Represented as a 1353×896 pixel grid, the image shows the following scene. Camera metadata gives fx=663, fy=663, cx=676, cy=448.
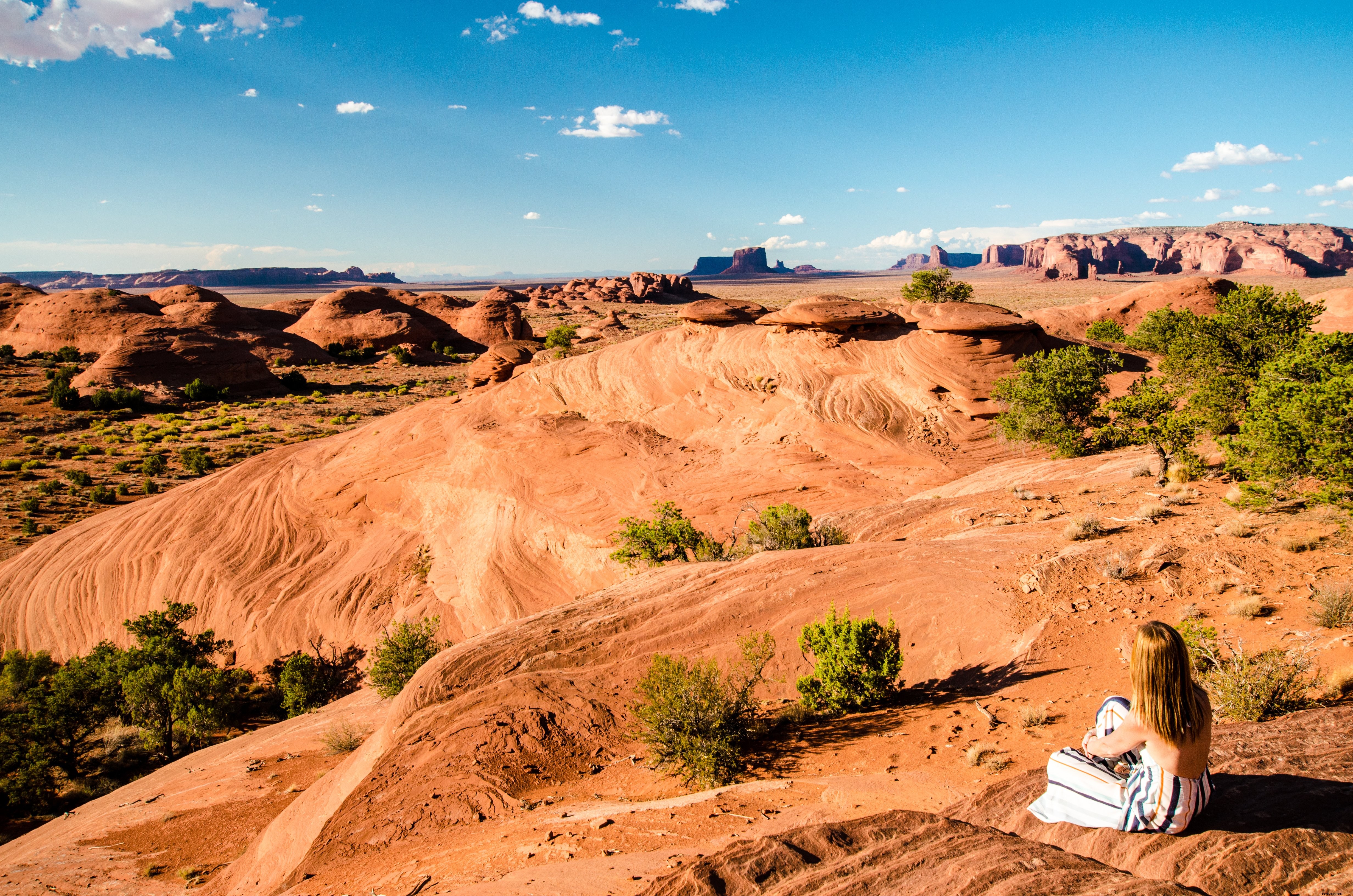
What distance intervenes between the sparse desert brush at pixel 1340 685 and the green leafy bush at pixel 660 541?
12895 mm

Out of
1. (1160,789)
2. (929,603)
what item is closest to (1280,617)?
(929,603)

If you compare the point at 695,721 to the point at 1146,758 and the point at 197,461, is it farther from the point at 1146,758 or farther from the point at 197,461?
the point at 197,461

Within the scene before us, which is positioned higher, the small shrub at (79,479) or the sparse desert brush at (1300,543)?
the sparse desert brush at (1300,543)

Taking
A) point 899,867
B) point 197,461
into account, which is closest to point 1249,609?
point 899,867

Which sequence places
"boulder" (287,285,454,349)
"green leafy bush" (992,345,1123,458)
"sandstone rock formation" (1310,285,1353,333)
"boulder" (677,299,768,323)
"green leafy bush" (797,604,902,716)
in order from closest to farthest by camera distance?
1. "green leafy bush" (797,604,902,716)
2. "green leafy bush" (992,345,1123,458)
3. "boulder" (677,299,768,323)
4. "sandstone rock formation" (1310,285,1353,333)
5. "boulder" (287,285,454,349)

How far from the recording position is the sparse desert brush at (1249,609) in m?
8.73

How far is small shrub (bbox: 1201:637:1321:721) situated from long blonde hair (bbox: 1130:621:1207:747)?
308 centimetres

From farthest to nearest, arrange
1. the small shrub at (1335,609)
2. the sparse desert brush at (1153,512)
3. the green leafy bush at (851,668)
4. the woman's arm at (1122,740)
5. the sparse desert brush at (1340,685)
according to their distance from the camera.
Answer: the sparse desert brush at (1153,512)
the green leafy bush at (851,668)
the small shrub at (1335,609)
the sparse desert brush at (1340,685)
the woman's arm at (1122,740)

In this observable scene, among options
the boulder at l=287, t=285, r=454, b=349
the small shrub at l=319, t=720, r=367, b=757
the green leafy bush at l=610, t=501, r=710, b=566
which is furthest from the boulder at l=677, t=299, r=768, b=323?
the boulder at l=287, t=285, r=454, b=349

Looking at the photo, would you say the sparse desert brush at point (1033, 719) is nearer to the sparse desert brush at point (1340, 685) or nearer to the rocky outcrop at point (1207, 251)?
the sparse desert brush at point (1340, 685)

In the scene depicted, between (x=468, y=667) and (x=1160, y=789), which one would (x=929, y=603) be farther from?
(x=468, y=667)

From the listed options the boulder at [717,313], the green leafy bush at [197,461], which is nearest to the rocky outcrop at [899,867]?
the boulder at [717,313]

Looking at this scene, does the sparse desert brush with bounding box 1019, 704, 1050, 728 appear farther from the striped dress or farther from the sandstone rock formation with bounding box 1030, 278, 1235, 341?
the sandstone rock formation with bounding box 1030, 278, 1235, 341

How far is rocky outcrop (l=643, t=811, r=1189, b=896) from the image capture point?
4121 millimetres
